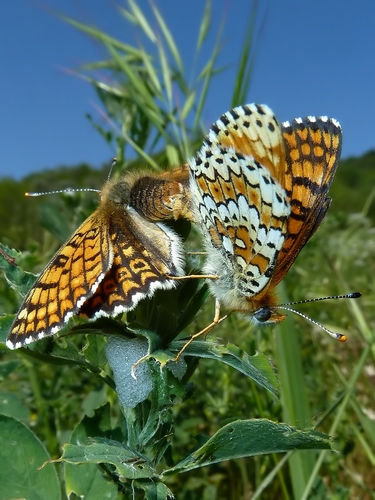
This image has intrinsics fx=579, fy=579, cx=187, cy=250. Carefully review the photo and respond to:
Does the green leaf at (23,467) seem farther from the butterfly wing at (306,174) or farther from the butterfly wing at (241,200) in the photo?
the butterfly wing at (306,174)

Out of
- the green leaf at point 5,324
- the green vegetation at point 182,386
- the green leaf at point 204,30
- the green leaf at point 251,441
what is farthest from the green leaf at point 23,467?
the green leaf at point 204,30

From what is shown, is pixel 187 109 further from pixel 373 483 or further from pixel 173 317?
pixel 373 483

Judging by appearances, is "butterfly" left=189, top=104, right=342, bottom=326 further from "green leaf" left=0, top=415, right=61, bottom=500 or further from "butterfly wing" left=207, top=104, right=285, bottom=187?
"green leaf" left=0, top=415, right=61, bottom=500

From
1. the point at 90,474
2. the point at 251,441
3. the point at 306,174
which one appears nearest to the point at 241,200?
the point at 306,174

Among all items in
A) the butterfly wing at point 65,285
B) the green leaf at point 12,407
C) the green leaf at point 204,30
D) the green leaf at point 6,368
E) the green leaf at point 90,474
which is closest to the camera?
the butterfly wing at point 65,285

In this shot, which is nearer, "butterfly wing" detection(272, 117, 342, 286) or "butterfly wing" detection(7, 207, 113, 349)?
Answer: "butterfly wing" detection(7, 207, 113, 349)

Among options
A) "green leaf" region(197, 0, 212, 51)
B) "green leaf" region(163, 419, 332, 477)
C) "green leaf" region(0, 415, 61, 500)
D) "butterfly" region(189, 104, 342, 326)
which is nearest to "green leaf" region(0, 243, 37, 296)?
"green leaf" region(0, 415, 61, 500)

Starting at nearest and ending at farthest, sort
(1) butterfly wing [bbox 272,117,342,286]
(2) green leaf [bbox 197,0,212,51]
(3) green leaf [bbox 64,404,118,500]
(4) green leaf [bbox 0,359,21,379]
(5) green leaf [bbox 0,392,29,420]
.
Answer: (3) green leaf [bbox 64,404,118,500]
(1) butterfly wing [bbox 272,117,342,286]
(5) green leaf [bbox 0,392,29,420]
(4) green leaf [bbox 0,359,21,379]
(2) green leaf [bbox 197,0,212,51]
